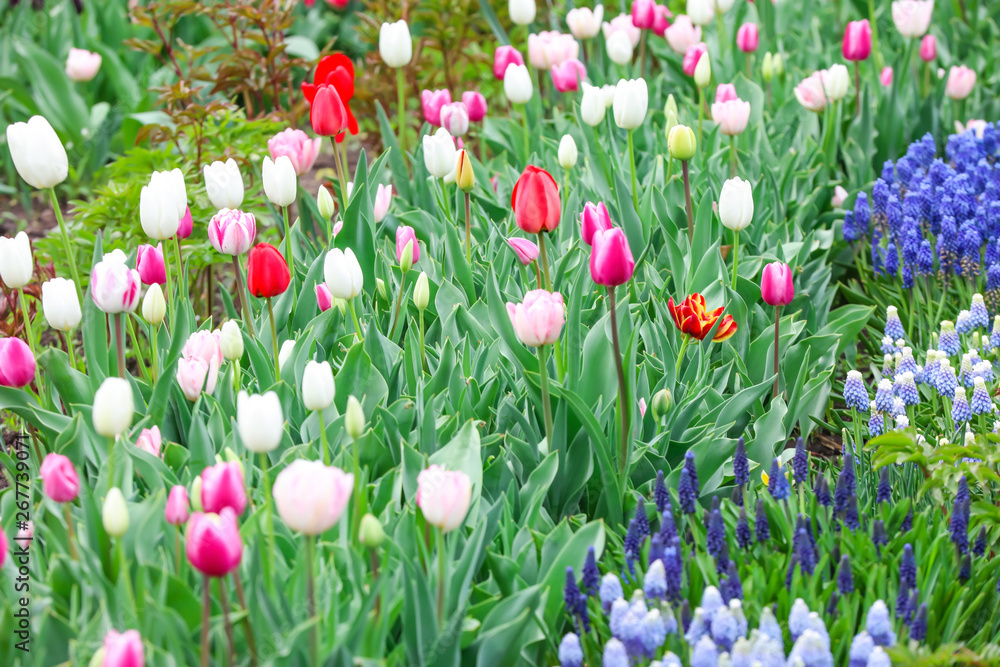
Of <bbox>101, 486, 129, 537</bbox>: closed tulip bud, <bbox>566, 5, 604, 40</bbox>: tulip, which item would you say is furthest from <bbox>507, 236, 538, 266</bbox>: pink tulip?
<bbox>566, 5, 604, 40</bbox>: tulip

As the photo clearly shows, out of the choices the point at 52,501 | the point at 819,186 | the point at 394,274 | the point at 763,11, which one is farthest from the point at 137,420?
the point at 763,11

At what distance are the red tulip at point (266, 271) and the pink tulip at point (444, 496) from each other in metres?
0.73

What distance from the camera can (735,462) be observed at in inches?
71.9

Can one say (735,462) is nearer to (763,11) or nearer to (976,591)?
(976,591)

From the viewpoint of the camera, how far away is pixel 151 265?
2.07 metres

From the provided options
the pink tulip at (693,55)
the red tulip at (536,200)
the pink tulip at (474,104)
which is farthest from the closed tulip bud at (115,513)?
the pink tulip at (693,55)

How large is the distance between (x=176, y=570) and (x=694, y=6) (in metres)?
3.02

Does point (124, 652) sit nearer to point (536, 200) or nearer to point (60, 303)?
point (60, 303)

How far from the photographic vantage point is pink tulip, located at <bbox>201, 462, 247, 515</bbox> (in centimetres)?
132

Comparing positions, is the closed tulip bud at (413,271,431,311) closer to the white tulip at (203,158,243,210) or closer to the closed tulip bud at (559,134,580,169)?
the white tulip at (203,158,243,210)

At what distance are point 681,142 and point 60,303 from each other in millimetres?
1507

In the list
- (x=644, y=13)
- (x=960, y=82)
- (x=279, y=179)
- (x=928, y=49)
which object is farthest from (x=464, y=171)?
(x=928, y=49)

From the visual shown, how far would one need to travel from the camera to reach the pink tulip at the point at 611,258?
1645 mm

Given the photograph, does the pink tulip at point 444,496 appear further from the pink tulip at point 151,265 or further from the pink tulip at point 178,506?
the pink tulip at point 151,265
